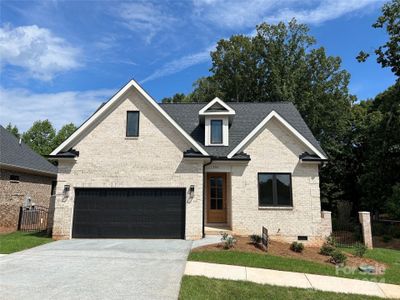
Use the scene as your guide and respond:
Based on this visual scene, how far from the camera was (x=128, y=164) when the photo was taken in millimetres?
14602

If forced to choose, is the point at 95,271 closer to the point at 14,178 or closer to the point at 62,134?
the point at 14,178

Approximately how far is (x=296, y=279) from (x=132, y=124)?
403 inches

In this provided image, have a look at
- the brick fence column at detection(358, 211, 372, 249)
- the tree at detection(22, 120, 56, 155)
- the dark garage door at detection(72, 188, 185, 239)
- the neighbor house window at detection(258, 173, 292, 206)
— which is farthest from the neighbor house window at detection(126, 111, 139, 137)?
the tree at detection(22, 120, 56, 155)

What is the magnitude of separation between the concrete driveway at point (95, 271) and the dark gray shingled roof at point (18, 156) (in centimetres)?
951

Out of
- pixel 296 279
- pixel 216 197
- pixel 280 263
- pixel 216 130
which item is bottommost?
pixel 296 279

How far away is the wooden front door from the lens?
654 inches

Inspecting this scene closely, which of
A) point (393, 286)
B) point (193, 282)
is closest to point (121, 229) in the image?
point (193, 282)

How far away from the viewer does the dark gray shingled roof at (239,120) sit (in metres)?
16.6

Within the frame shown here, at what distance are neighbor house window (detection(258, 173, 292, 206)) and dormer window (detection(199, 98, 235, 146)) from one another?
2928 millimetres

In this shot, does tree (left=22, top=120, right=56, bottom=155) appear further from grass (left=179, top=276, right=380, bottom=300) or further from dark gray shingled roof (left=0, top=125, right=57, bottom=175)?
grass (left=179, top=276, right=380, bottom=300)

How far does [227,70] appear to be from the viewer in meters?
37.9

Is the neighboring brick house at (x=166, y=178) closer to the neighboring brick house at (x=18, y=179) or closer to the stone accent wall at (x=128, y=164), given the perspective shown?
the stone accent wall at (x=128, y=164)

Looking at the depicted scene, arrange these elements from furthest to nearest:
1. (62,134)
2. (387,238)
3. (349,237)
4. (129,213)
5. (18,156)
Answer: (62,134)
(18,156)
(387,238)
(349,237)
(129,213)

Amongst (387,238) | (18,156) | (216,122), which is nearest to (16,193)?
(18,156)
